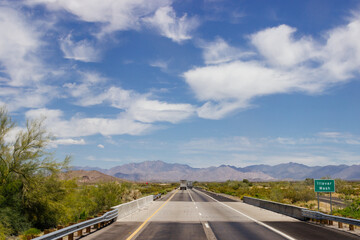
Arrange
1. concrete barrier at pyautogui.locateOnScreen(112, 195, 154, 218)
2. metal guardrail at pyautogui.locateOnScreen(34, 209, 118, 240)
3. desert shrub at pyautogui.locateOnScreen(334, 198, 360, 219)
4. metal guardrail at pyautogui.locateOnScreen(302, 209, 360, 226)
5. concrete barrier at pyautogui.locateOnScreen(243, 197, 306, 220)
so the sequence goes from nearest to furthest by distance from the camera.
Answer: metal guardrail at pyautogui.locateOnScreen(34, 209, 118, 240) < metal guardrail at pyautogui.locateOnScreen(302, 209, 360, 226) < concrete barrier at pyautogui.locateOnScreen(112, 195, 154, 218) < concrete barrier at pyautogui.locateOnScreen(243, 197, 306, 220) < desert shrub at pyautogui.locateOnScreen(334, 198, 360, 219)

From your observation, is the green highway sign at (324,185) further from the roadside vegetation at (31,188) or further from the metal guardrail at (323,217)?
the roadside vegetation at (31,188)

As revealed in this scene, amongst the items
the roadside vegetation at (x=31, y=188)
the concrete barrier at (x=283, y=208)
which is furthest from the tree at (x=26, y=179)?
the concrete barrier at (x=283, y=208)

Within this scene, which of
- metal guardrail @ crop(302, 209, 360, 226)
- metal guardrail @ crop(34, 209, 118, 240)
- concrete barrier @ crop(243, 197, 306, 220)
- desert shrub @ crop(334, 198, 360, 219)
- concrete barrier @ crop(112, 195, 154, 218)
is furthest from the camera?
desert shrub @ crop(334, 198, 360, 219)

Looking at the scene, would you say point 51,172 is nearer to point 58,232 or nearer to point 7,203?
point 7,203

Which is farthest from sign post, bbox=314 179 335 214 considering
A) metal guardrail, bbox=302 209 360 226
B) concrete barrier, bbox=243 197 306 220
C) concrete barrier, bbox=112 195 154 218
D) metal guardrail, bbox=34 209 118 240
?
metal guardrail, bbox=34 209 118 240

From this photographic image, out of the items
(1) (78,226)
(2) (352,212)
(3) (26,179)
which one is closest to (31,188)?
(3) (26,179)

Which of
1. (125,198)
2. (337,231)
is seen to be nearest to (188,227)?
(337,231)

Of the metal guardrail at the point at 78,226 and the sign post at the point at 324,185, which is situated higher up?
the sign post at the point at 324,185

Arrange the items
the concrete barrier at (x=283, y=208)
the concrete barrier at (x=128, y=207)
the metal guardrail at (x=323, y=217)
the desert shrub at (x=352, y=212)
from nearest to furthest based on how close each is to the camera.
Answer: the metal guardrail at (x=323, y=217) → the concrete barrier at (x=128, y=207) → the concrete barrier at (x=283, y=208) → the desert shrub at (x=352, y=212)

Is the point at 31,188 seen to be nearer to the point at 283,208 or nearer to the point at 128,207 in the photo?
the point at 128,207

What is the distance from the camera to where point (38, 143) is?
25562 mm

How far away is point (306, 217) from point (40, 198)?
60.0 feet

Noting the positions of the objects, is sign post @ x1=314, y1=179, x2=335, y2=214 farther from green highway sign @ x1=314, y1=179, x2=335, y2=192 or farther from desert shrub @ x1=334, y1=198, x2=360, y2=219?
desert shrub @ x1=334, y1=198, x2=360, y2=219

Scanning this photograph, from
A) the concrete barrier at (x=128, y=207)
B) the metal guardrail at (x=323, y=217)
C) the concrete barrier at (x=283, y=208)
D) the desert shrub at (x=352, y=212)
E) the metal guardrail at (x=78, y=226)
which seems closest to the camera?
the metal guardrail at (x=78, y=226)
